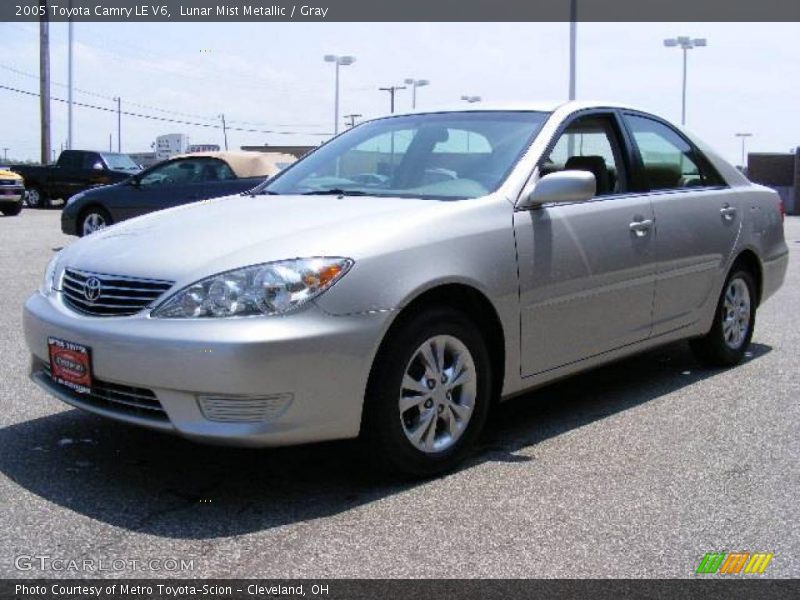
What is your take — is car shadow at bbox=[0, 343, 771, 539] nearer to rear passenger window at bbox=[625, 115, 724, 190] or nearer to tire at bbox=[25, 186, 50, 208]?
rear passenger window at bbox=[625, 115, 724, 190]

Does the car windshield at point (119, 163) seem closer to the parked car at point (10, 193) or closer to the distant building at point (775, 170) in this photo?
the parked car at point (10, 193)

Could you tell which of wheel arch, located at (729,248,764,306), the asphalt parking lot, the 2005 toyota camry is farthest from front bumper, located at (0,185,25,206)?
wheel arch, located at (729,248,764,306)

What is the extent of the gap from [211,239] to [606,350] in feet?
6.99

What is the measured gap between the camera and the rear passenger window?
544 centimetres

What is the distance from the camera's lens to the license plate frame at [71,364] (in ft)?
12.2

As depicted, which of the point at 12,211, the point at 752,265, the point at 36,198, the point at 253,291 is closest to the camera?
the point at 253,291

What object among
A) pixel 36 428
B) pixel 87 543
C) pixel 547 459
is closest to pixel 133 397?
pixel 87 543

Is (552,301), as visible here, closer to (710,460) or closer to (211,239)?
(710,460)

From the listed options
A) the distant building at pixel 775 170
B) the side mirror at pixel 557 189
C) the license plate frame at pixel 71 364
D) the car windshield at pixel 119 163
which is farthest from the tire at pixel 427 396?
the distant building at pixel 775 170

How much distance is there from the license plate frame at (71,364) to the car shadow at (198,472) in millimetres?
393

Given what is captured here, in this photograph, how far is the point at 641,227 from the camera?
5.08 m

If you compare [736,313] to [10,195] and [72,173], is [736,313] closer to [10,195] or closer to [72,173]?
[10,195]

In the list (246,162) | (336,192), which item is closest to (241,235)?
(336,192)

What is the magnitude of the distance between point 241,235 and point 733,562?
2.17 m
